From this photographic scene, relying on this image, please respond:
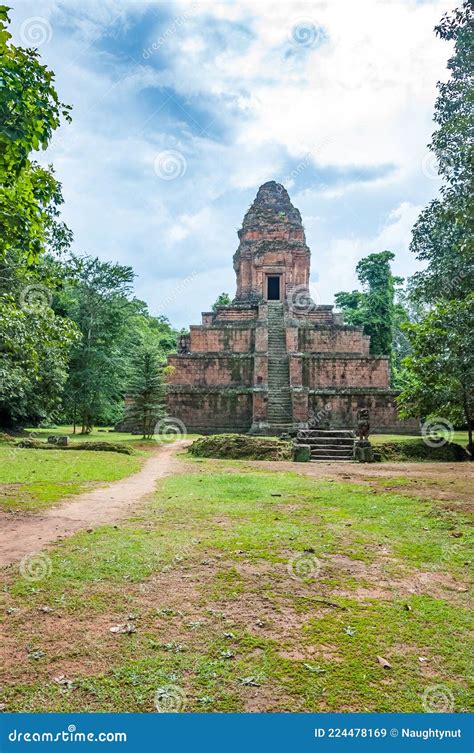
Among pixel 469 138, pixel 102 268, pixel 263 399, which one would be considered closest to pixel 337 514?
pixel 469 138

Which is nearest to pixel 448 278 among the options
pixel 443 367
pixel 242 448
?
pixel 443 367

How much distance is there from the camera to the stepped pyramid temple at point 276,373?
2195 cm

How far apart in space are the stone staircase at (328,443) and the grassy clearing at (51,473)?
17.9 feet

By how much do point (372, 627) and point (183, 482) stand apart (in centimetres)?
674

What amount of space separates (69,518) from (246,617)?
3.88m

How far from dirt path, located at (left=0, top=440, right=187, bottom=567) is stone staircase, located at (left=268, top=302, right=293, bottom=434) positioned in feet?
40.0

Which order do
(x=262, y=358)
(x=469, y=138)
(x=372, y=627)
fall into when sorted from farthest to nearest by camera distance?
1. (x=262, y=358)
2. (x=469, y=138)
3. (x=372, y=627)

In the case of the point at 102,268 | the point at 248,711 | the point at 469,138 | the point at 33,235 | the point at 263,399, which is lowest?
the point at 248,711

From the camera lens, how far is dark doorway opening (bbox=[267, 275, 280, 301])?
1282 inches

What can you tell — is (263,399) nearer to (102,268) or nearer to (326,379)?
(326,379)

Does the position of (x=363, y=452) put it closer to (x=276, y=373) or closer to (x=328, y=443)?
(x=328, y=443)

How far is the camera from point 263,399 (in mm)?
21922

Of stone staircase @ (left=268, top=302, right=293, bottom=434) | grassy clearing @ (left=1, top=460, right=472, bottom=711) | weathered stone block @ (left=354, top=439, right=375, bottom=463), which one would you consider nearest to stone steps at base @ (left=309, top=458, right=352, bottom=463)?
weathered stone block @ (left=354, top=439, right=375, bottom=463)

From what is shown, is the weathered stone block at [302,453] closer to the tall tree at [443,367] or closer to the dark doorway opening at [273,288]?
the tall tree at [443,367]
